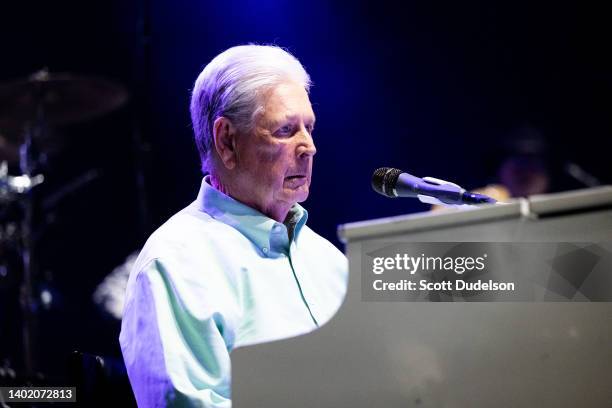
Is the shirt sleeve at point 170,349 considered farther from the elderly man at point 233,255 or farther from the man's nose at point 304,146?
the man's nose at point 304,146

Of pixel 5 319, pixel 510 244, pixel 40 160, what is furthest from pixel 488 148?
pixel 510 244

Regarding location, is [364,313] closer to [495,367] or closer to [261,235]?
[495,367]

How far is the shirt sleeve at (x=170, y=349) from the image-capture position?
4.76 ft

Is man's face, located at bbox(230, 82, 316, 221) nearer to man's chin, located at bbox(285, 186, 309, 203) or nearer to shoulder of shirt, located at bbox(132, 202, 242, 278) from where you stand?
man's chin, located at bbox(285, 186, 309, 203)

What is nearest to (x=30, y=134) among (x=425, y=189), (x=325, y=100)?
(x=325, y=100)

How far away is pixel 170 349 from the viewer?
1.47 m

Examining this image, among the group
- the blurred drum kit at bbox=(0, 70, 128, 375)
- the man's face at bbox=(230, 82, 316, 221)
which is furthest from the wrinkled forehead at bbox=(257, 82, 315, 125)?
the blurred drum kit at bbox=(0, 70, 128, 375)

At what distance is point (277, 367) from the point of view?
1.18 meters

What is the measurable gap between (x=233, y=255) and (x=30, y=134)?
9.01 ft

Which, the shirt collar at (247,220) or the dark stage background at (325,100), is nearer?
the shirt collar at (247,220)

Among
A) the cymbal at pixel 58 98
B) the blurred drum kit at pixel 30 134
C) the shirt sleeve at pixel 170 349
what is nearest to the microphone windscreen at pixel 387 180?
the shirt sleeve at pixel 170 349

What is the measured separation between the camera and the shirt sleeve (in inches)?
57.2

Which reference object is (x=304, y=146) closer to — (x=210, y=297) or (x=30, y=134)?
(x=210, y=297)

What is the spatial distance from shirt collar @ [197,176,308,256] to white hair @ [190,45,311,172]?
19cm
